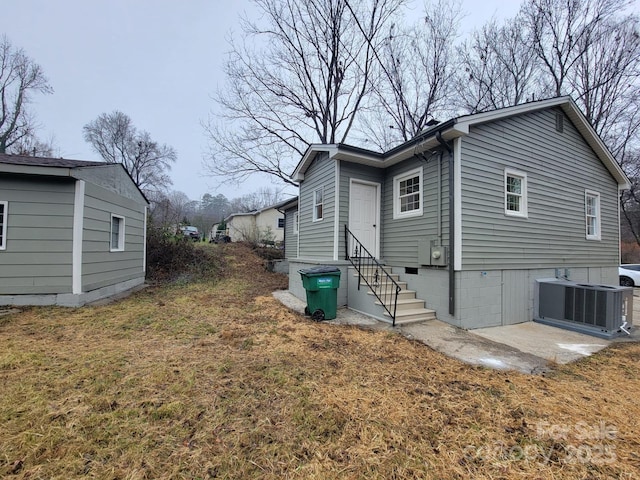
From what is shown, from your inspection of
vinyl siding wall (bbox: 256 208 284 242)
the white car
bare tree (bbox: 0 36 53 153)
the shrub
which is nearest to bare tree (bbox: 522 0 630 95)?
the white car

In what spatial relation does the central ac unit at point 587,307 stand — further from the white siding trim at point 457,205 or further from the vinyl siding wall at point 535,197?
the white siding trim at point 457,205

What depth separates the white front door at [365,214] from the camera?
7.36m

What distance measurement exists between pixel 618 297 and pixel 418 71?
1525 centimetres

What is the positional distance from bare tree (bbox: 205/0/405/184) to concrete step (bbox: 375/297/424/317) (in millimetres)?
11156

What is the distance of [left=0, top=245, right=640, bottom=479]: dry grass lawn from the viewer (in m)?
1.87

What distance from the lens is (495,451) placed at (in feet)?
6.66

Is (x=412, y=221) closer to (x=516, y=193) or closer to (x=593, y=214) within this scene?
(x=516, y=193)

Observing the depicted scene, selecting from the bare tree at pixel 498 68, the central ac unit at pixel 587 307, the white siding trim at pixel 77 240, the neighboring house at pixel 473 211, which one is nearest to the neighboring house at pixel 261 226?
the neighboring house at pixel 473 211

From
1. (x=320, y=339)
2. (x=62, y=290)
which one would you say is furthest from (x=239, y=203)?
(x=320, y=339)

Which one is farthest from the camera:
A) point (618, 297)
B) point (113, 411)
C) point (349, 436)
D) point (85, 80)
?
point (85, 80)

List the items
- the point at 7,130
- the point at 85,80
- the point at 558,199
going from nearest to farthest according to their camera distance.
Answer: the point at 558,199, the point at 85,80, the point at 7,130

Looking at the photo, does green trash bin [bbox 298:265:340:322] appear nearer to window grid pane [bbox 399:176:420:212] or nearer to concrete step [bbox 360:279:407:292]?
concrete step [bbox 360:279:407:292]

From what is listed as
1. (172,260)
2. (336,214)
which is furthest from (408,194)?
(172,260)

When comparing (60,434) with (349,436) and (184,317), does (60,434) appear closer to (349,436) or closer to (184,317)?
(349,436)
